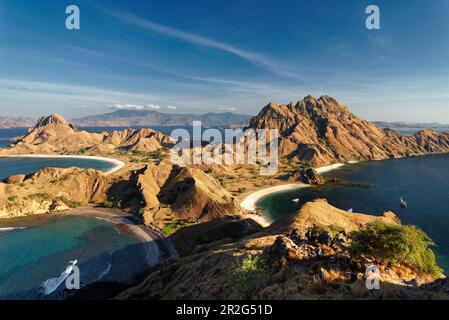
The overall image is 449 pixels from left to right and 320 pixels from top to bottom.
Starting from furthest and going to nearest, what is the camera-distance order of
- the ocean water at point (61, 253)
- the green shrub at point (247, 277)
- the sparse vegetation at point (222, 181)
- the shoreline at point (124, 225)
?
the sparse vegetation at point (222, 181) < the shoreline at point (124, 225) < the ocean water at point (61, 253) < the green shrub at point (247, 277)

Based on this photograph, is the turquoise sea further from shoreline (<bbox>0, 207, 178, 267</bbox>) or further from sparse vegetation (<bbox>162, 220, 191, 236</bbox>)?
sparse vegetation (<bbox>162, 220, 191, 236</bbox>)

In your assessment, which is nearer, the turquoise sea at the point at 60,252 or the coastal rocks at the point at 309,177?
the turquoise sea at the point at 60,252

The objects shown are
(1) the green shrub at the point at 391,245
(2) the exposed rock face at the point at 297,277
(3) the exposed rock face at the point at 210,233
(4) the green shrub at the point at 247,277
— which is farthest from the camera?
(3) the exposed rock face at the point at 210,233

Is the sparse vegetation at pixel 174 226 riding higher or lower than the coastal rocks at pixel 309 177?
lower

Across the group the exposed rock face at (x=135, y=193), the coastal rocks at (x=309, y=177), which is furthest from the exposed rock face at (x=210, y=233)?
the coastal rocks at (x=309, y=177)

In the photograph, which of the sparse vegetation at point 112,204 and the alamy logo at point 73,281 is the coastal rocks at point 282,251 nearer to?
the alamy logo at point 73,281
